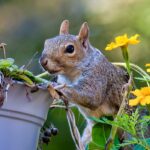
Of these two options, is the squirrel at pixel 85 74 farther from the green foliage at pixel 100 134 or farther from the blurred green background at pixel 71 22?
the blurred green background at pixel 71 22

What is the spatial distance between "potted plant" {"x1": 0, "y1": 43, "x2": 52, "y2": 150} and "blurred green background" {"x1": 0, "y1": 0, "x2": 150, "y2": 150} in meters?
0.79

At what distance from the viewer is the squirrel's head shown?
1.48 meters

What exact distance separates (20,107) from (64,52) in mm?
549

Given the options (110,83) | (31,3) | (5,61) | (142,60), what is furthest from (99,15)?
(5,61)

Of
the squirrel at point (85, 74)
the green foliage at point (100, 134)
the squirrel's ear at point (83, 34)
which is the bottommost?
the green foliage at point (100, 134)

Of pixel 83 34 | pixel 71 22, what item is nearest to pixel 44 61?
pixel 83 34

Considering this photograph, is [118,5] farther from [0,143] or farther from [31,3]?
[0,143]

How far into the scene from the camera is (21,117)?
3.39ft

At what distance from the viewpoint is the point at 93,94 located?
147 centimetres

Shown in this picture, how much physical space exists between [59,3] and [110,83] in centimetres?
129

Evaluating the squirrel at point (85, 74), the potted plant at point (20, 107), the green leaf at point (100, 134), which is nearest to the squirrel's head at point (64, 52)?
the squirrel at point (85, 74)

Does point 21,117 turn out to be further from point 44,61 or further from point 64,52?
point 64,52

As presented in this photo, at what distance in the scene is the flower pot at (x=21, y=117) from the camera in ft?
3.33

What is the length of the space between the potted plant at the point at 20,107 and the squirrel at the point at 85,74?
0.31 m
